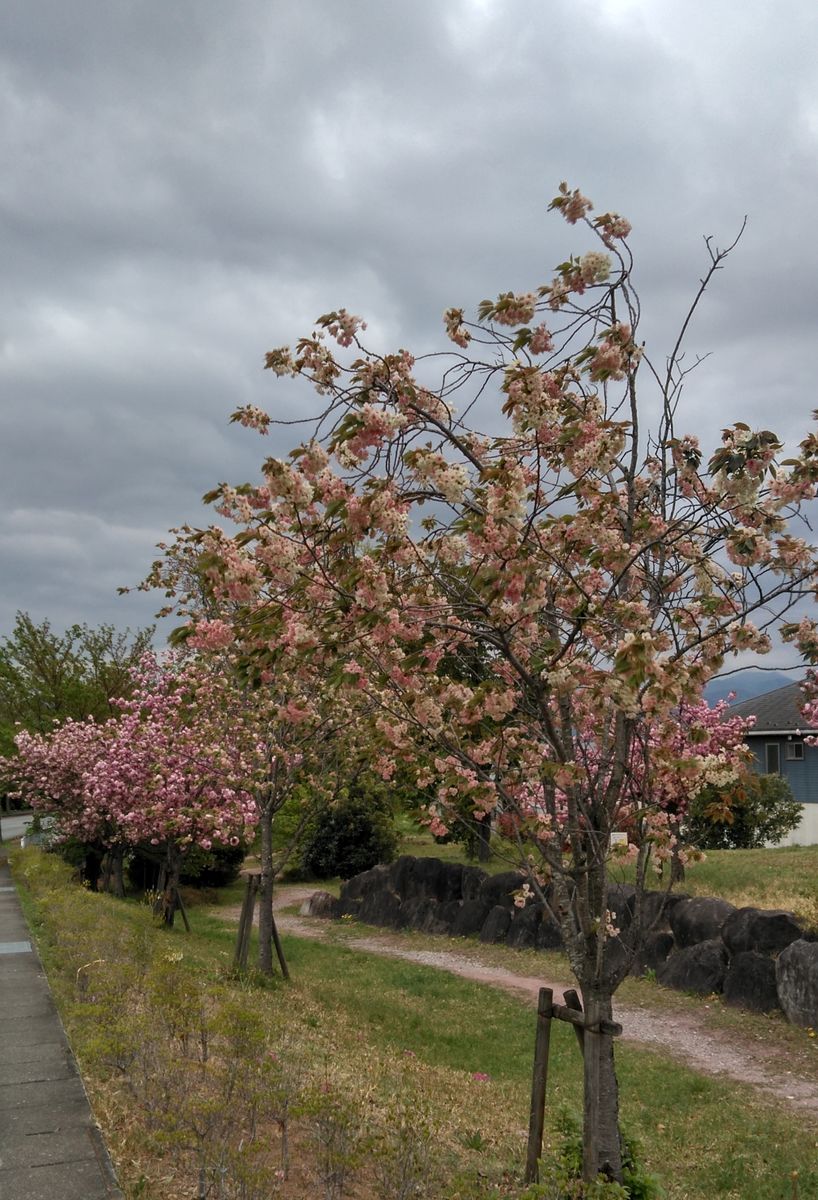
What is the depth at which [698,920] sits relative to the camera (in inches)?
534

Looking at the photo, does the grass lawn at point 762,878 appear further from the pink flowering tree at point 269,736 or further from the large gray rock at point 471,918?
the pink flowering tree at point 269,736

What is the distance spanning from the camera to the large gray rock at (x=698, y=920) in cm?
1343

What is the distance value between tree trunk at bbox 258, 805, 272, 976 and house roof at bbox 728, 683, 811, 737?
60.7 feet

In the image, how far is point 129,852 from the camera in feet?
78.3

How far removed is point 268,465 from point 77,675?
2560 centimetres

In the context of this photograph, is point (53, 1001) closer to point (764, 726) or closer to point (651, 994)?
point (651, 994)

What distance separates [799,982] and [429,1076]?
502 centimetres

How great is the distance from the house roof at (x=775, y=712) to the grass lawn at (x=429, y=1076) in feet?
62.0

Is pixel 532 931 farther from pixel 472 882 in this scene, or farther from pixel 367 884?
pixel 367 884

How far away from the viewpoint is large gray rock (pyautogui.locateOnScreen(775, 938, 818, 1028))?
1079cm

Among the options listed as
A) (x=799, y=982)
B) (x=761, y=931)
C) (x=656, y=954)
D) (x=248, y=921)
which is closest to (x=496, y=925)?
(x=656, y=954)

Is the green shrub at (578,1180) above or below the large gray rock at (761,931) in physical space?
below

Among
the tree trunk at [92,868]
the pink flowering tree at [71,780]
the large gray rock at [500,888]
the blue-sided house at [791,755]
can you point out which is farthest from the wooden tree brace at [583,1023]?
the blue-sided house at [791,755]

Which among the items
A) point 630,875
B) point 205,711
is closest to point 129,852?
point 205,711
